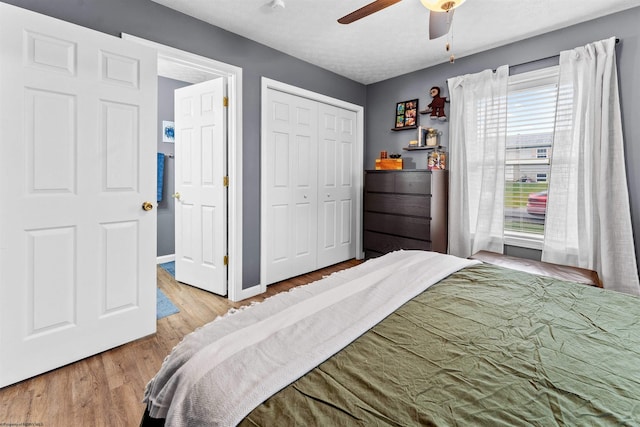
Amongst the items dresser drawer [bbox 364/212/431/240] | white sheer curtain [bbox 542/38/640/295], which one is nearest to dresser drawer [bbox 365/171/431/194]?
dresser drawer [bbox 364/212/431/240]

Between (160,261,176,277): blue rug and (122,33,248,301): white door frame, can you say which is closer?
(122,33,248,301): white door frame

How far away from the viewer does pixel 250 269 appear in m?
3.17

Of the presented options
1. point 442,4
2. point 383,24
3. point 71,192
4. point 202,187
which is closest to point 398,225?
point 383,24

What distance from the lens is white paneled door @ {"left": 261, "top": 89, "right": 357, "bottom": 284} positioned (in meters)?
3.38

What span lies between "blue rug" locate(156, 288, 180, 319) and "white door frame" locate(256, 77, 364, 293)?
0.81 metres

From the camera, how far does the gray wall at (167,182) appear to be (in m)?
4.21

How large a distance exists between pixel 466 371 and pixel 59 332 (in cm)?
222

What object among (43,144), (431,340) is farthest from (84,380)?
(431,340)

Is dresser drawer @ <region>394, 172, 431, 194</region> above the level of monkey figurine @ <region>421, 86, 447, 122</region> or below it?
below

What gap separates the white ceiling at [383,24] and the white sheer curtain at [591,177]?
411mm

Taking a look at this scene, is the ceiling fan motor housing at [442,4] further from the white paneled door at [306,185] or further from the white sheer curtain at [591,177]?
the white paneled door at [306,185]

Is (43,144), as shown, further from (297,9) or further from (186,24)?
(297,9)

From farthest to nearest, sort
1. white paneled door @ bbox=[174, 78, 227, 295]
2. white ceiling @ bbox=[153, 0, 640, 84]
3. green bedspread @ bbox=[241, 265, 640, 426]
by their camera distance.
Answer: white paneled door @ bbox=[174, 78, 227, 295] < white ceiling @ bbox=[153, 0, 640, 84] < green bedspread @ bbox=[241, 265, 640, 426]

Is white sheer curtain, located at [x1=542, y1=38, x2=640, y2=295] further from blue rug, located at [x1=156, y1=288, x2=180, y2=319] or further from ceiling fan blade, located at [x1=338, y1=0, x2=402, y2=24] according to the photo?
blue rug, located at [x1=156, y1=288, x2=180, y2=319]
